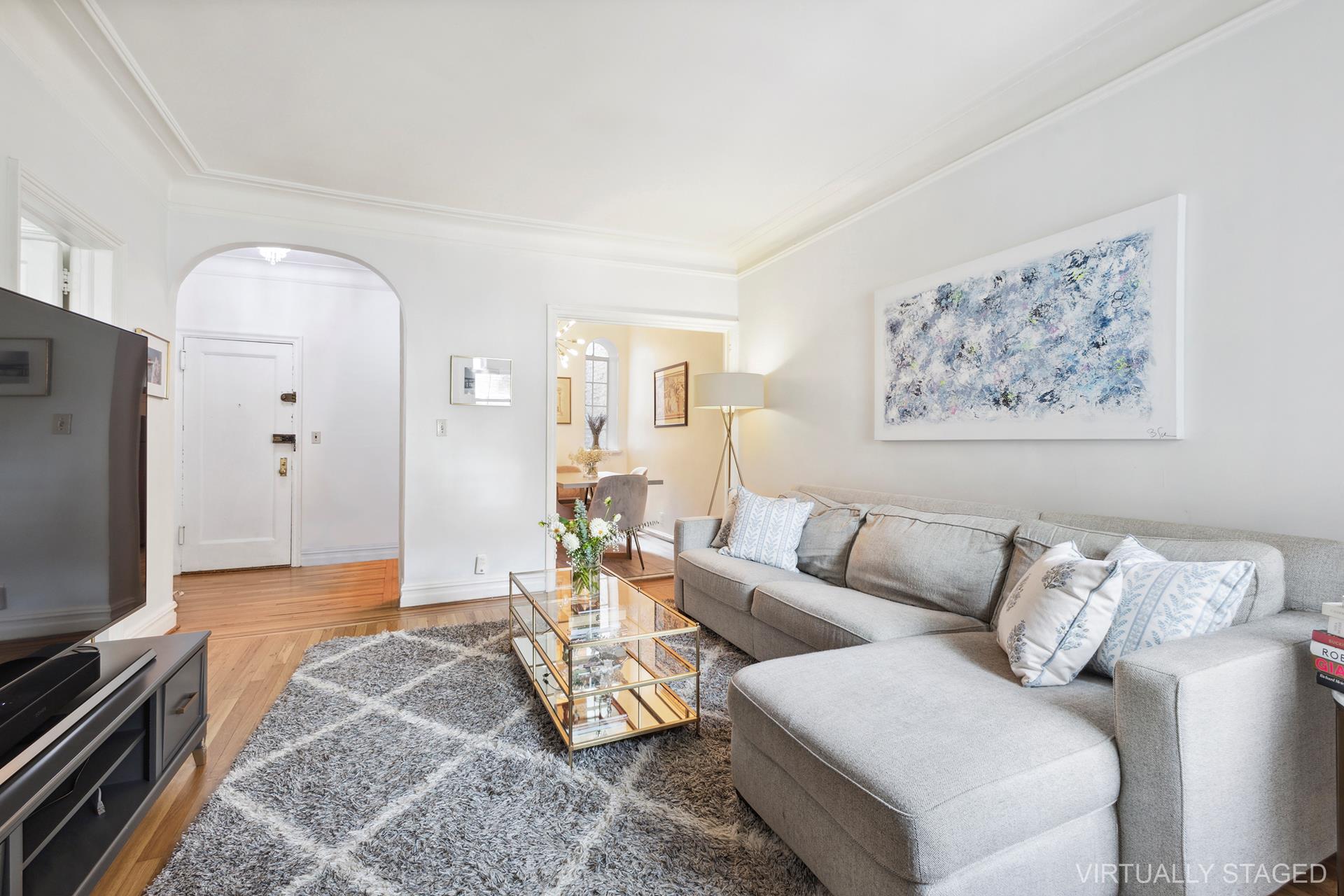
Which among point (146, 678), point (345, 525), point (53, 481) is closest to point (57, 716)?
point (146, 678)

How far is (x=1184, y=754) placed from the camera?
1.22m

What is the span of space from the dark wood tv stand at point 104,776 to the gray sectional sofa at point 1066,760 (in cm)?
152

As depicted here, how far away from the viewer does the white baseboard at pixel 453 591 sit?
3.90 metres

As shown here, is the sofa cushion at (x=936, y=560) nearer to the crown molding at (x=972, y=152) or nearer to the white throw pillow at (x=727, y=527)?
the white throw pillow at (x=727, y=527)

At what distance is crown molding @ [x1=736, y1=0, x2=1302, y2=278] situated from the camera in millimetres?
1980

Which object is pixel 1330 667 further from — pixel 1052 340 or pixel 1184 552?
pixel 1052 340

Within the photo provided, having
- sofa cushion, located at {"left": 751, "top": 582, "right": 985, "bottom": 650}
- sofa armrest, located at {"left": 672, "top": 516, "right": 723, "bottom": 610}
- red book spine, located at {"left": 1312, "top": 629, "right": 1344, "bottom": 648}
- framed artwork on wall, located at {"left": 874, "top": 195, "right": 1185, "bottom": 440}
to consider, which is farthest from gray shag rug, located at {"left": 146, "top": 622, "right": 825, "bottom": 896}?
framed artwork on wall, located at {"left": 874, "top": 195, "right": 1185, "bottom": 440}

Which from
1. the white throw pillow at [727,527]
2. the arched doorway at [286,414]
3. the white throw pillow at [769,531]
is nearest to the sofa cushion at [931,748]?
the white throw pillow at [769,531]

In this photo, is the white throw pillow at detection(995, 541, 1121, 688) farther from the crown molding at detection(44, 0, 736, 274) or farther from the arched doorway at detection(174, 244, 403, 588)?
the arched doorway at detection(174, 244, 403, 588)

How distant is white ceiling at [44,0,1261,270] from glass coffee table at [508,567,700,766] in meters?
2.19

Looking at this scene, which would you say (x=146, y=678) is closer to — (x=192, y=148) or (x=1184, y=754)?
(x=1184, y=754)

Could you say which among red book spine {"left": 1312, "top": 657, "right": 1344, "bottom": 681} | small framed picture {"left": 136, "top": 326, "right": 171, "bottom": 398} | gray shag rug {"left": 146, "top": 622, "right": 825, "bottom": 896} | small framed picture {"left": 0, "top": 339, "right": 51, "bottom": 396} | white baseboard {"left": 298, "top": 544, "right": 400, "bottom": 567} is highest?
small framed picture {"left": 136, "top": 326, "right": 171, "bottom": 398}

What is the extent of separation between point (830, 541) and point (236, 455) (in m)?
4.78

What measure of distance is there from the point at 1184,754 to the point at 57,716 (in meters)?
2.48
